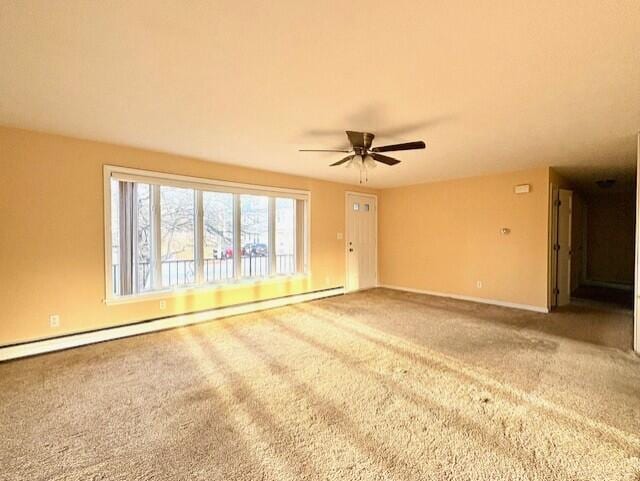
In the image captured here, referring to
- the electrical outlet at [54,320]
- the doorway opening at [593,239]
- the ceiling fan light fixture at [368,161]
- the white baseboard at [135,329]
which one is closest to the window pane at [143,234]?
the white baseboard at [135,329]

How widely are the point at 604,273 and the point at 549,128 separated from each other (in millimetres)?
6757

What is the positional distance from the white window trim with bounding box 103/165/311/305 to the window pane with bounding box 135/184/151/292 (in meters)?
0.09

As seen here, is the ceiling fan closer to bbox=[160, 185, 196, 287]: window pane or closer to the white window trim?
the white window trim

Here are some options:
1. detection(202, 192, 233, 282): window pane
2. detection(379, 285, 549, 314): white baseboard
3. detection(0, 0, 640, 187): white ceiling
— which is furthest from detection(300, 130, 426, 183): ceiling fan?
detection(379, 285, 549, 314): white baseboard

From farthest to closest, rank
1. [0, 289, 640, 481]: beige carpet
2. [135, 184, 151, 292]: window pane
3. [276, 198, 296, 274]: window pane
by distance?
[276, 198, 296, 274]: window pane → [135, 184, 151, 292]: window pane → [0, 289, 640, 481]: beige carpet

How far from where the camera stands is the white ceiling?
1553 mm

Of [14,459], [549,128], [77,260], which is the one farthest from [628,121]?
[77,260]

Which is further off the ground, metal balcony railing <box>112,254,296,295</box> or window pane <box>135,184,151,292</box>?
Answer: window pane <box>135,184,151,292</box>

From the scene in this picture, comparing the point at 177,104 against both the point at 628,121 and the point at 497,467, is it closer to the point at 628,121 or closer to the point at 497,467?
the point at 497,467

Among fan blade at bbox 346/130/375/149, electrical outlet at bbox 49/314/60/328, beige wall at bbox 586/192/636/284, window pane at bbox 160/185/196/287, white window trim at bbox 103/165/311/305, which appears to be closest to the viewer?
fan blade at bbox 346/130/375/149

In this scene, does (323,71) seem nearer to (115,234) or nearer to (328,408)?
(328,408)

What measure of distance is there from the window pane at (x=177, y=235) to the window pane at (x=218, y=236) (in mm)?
205

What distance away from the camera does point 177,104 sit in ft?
8.57

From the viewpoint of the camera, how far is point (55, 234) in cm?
339
